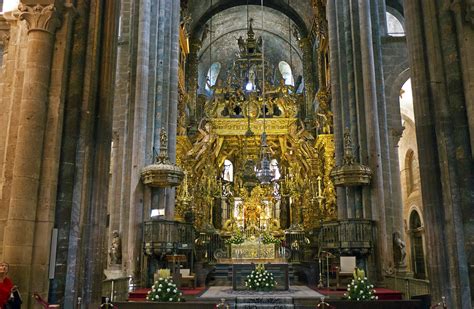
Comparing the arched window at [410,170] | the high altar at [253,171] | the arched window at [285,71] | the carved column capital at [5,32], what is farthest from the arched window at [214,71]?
the carved column capital at [5,32]

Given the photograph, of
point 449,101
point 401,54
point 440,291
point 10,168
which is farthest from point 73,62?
point 401,54

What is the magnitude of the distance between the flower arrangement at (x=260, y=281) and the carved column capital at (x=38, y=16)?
979cm

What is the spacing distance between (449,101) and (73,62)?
297 inches

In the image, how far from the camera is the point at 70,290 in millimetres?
8453

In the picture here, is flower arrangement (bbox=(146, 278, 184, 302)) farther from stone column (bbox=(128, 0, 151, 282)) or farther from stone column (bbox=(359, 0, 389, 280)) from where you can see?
stone column (bbox=(359, 0, 389, 280))

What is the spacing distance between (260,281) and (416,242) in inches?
539

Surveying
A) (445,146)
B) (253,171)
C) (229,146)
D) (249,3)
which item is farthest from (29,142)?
(249,3)

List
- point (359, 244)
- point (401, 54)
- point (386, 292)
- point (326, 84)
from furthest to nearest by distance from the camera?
point (326, 84)
point (401, 54)
point (359, 244)
point (386, 292)

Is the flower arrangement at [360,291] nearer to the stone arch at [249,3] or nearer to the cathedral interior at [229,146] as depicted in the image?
the cathedral interior at [229,146]

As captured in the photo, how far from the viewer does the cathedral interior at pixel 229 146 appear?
837 cm

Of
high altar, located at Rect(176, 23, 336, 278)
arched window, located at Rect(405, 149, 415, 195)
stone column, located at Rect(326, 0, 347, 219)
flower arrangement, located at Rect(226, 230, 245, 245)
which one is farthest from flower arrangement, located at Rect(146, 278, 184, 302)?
arched window, located at Rect(405, 149, 415, 195)

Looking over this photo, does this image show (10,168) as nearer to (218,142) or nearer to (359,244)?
(359,244)

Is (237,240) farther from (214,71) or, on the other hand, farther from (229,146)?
(214,71)

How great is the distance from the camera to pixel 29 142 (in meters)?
7.95
